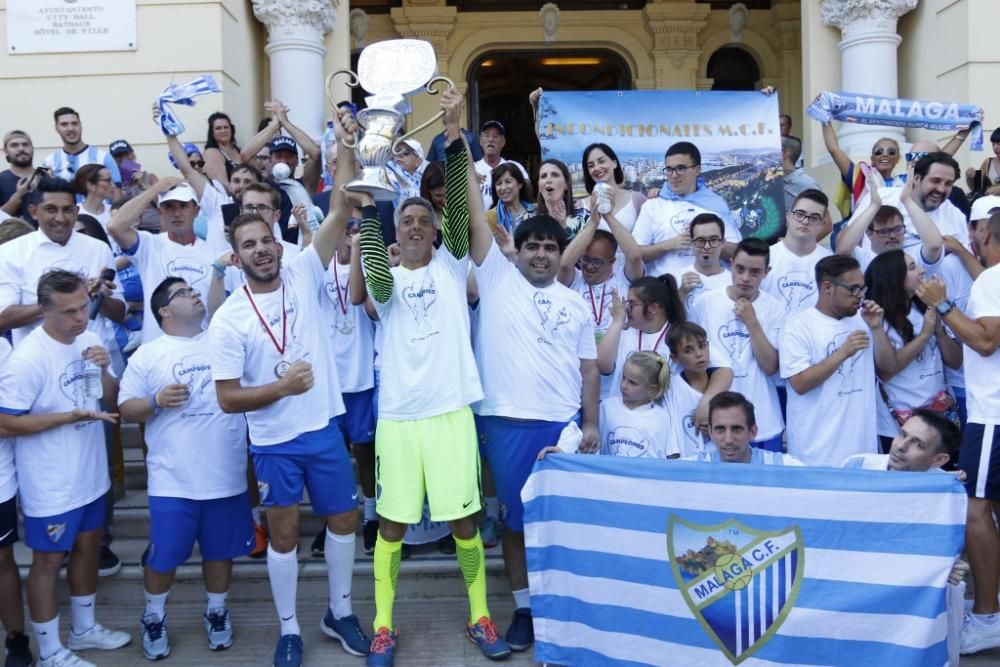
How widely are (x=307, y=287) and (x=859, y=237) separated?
3.18 meters

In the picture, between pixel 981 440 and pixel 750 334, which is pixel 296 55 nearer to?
pixel 750 334

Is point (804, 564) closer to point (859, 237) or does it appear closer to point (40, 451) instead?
point (859, 237)

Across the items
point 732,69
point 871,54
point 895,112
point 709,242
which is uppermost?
point 732,69

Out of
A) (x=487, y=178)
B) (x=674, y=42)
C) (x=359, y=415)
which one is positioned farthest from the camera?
(x=674, y=42)

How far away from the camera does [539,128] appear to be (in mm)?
7527

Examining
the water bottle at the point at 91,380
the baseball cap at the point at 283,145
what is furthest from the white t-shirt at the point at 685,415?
the baseball cap at the point at 283,145

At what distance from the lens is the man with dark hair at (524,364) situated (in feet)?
14.9

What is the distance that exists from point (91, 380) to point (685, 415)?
2.91m

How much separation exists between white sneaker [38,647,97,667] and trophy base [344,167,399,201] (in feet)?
8.37

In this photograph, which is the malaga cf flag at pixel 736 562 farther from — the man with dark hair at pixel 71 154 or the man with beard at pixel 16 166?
the man with beard at pixel 16 166

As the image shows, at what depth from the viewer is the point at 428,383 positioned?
14.4 ft

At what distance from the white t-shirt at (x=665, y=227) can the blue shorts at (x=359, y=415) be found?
1.83 meters

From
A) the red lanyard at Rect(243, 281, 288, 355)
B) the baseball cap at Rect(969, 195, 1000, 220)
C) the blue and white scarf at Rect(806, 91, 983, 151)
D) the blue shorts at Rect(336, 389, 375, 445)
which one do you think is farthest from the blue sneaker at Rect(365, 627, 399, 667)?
the blue and white scarf at Rect(806, 91, 983, 151)

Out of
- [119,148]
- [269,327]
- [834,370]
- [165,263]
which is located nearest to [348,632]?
[269,327]
